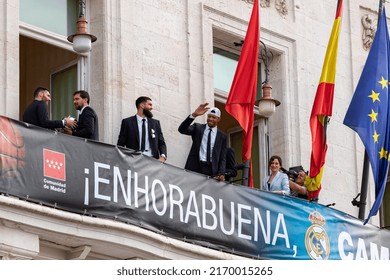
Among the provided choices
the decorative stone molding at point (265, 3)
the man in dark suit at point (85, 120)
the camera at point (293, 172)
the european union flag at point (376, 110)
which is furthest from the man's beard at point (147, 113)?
the decorative stone molding at point (265, 3)

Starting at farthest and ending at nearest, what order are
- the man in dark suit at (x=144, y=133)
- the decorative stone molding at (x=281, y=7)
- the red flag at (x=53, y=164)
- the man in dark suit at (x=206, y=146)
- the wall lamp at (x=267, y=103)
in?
the decorative stone molding at (x=281, y=7) → the wall lamp at (x=267, y=103) → the man in dark suit at (x=206, y=146) → the man in dark suit at (x=144, y=133) → the red flag at (x=53, y=164)

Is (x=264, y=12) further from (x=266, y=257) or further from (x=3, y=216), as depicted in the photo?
(x=3, y=216)

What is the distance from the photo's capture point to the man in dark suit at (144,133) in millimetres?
22219

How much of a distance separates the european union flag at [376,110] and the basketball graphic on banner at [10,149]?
656 centimetres

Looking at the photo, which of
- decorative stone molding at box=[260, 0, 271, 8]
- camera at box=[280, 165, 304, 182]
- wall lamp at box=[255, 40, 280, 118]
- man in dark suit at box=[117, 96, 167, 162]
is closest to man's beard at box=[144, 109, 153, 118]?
man in dark suit at box=[117, 96, 167, 162]

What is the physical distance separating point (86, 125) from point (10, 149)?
6.50ft

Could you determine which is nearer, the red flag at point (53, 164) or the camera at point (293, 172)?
the red flag at point (53, 164)

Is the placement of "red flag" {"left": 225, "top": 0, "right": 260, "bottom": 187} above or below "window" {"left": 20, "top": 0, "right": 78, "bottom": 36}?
below

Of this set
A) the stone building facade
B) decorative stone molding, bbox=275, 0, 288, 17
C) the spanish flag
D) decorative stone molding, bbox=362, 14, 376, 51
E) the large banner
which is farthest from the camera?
decorative stone molding, bbox=362, 14, 376, 51

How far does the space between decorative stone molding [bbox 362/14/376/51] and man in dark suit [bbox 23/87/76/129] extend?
27.3 feet

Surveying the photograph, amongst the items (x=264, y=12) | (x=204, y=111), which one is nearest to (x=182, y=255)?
(x=204, y=111)

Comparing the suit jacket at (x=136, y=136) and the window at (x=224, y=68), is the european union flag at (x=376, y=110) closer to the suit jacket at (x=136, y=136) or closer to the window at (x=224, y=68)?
the window at (x=224, y=68)

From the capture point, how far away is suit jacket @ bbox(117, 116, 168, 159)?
2222cm

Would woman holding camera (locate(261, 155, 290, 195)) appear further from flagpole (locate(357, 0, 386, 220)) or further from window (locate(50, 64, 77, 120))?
window (locate(50, 64, 77, 120))
